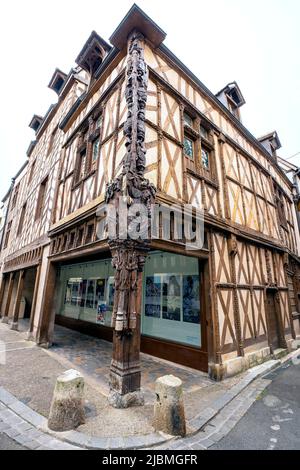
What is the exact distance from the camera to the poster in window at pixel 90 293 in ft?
26.2

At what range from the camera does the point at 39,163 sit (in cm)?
1024

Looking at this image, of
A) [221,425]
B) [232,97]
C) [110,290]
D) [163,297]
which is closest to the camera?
[221,425]

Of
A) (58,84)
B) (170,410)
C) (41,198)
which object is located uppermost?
(58,84)

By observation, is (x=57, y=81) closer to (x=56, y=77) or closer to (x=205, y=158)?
(x=56, y=77)

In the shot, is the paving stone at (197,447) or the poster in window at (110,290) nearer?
the paving stone at (197,447)

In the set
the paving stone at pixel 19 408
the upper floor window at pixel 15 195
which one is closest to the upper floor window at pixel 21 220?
the upper floor window at pixel 15 195

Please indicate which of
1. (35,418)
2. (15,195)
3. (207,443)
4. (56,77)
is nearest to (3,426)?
(35,418)

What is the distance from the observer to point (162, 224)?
3877 mm

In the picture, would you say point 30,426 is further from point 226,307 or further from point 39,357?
point 226,307

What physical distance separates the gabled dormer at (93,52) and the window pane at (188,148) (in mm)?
3714

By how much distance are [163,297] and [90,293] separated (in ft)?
11.6

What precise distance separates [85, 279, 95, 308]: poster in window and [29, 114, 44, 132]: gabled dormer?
910 centimetres

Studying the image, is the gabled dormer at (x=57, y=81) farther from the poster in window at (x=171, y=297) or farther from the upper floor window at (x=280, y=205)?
the upper floor window at (x=280, y=205)

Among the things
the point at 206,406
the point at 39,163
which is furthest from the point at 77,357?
the point at 39,163
